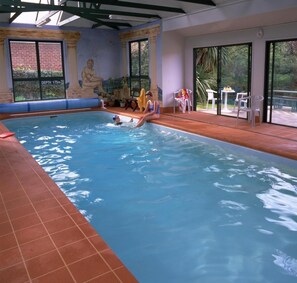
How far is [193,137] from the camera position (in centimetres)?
738

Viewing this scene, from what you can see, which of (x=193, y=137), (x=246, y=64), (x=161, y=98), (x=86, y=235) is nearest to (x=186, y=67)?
(x=161, y=98)

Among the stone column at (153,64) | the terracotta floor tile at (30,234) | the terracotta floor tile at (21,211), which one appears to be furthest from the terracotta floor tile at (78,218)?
the stone column at (153,64)

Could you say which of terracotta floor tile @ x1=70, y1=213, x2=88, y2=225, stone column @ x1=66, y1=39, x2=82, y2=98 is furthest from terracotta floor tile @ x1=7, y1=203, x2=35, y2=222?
stone column @ x1=66, y1=39, x2=82, y2=98

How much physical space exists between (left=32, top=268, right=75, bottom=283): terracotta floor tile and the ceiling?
5892 mm

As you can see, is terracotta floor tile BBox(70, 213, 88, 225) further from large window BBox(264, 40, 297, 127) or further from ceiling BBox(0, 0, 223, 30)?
large window BBox(264, 40, 297, 127)

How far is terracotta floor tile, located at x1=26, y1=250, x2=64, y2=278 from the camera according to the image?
2273mm

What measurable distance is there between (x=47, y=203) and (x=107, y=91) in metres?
9.89

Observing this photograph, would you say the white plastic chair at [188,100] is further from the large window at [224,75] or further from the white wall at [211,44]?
the large window at [224,75]

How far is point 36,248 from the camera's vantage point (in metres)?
2.58

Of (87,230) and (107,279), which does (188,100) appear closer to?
(87,230)

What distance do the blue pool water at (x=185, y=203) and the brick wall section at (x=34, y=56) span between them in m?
4.93

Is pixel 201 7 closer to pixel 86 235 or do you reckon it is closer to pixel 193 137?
pixel 193 137

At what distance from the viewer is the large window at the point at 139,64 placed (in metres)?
11.6

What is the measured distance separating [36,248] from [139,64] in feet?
33.5
